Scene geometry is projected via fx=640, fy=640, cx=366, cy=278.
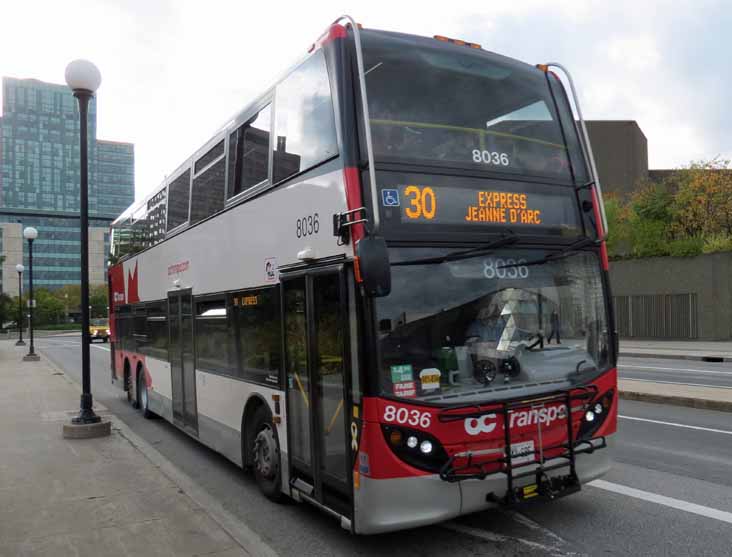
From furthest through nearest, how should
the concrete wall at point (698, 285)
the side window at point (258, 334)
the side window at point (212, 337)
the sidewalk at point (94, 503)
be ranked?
the concrete wall at point (698, 285) → the side window at point (212, 337) → the side window at point (258, 334) → the sidewalk at point (94, 503)

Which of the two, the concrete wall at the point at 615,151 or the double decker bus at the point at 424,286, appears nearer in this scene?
the double decker bus at the point at 424,286

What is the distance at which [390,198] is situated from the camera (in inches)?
192

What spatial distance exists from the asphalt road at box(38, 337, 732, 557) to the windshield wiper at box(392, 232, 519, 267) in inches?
91.8

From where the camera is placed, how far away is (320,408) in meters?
5.43

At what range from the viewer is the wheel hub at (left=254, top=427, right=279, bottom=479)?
21.2 feet

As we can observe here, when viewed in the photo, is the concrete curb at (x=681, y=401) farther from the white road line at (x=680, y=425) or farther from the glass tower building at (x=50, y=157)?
the glass tower building at (x=50, y=157)

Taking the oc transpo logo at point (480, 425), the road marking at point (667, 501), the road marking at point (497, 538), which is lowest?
the road marking at point (497, 538)

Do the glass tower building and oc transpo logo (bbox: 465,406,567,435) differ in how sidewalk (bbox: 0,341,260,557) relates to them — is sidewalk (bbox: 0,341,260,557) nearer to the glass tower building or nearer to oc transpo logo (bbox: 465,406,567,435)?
oc transpo logo (bbox: 465,406,567,435)

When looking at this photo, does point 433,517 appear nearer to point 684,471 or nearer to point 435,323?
point 435,323

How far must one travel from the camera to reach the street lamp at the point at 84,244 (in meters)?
9.98

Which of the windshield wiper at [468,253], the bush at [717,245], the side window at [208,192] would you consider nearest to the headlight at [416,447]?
the windshield wiper at [468,253]

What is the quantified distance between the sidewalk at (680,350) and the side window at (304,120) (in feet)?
66.7

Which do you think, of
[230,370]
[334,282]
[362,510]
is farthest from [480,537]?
[230,370]

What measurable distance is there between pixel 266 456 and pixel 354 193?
3226 mm
